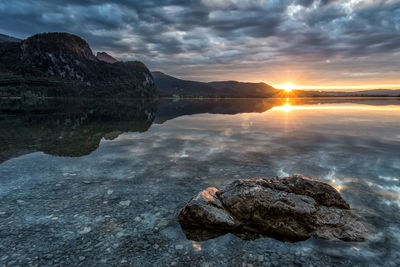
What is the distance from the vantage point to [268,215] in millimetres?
8250

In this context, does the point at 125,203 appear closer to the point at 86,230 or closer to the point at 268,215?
the point at 86,230

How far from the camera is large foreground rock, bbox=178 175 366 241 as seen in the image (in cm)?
779

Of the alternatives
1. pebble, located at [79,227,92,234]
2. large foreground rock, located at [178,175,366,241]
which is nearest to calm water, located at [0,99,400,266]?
pebble, located at [79,227,92,234]

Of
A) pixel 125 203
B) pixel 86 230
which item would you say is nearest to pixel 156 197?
pixel 125 203

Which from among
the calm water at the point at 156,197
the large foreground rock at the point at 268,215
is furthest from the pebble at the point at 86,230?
the large foreground rock at the point at 268,215

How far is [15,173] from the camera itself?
509 inches

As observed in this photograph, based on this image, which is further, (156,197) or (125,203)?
(156,197)

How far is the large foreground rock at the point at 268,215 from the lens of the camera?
7.79 meters

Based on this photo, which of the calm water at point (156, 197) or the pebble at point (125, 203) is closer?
the calm water at point (156, 197)

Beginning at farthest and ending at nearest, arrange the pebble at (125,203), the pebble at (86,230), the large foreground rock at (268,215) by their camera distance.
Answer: the pebble at (125,203) < the large foreground rock at (268,215) < the pebble at (86,230)

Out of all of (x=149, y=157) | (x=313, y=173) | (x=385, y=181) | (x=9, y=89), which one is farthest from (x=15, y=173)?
(x=9, y=89)

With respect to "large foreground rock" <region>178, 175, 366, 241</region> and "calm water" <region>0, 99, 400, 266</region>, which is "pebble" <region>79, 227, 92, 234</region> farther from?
"large foreground rock" <region>178, 175, 366, 241</region>

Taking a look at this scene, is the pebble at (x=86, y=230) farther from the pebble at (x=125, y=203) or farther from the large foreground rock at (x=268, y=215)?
the large foreground rock at (x=268, y=215)

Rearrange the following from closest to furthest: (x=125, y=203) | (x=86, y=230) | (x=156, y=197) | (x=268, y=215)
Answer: (x=86, y=230)
(x=268, y=215)
(x=125, y=203)
(x=156, y=197)
